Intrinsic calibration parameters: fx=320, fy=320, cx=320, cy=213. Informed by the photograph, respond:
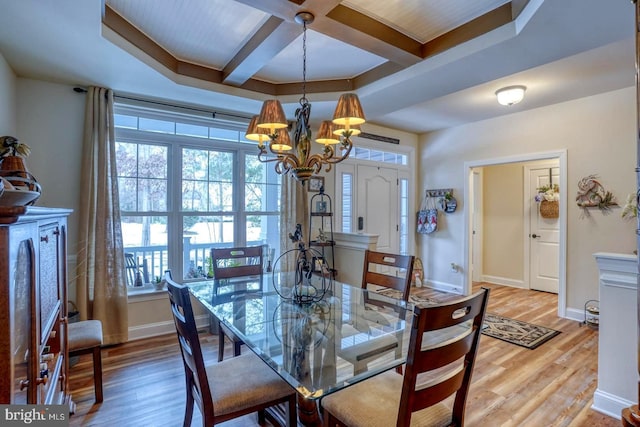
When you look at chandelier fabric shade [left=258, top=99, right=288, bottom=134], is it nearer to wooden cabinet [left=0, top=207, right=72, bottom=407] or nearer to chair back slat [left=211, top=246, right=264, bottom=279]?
wooden cabinet [left=0, top=207, right=72, bottom=407]

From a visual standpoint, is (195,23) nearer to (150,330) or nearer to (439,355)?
(439,355)

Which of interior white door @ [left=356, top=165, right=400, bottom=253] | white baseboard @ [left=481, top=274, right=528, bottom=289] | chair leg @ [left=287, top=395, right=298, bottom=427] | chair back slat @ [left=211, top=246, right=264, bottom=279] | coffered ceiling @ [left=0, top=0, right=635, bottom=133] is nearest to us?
chair leg @ [left=287, top=395, right=298, bottom=427]

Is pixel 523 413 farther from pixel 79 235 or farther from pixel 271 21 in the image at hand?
pixel 79 235

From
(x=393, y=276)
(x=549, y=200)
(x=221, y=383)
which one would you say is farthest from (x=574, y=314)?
(x=221, y=383)

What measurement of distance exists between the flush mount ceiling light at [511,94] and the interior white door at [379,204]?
205 cm

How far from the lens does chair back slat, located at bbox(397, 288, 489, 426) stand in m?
1.10

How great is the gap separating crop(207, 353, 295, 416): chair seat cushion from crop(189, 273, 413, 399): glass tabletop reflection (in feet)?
0.68

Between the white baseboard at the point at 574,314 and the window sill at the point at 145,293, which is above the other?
the window sill at the point at 145,293

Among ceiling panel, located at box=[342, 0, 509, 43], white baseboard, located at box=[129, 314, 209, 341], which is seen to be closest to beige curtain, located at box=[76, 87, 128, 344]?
white baseboard, located at box=[129, 314, 209, 341]

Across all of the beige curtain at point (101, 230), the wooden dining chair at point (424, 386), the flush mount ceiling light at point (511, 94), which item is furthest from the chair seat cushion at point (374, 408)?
the flush mount ceiling light at point (511, 94)

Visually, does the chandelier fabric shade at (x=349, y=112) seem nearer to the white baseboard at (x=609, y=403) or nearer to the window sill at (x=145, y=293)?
the white baseboard at (x=609, y=403)

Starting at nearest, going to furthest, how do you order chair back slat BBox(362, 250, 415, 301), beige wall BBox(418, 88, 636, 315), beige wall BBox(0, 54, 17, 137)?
chair back slat BBox(362, 250, 415, 301)
beige wall BBox(0, 54, 17, 137)
beige wall BBox(418, 88, 636, 315)

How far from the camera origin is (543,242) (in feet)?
17.5

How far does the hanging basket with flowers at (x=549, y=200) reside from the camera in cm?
514
